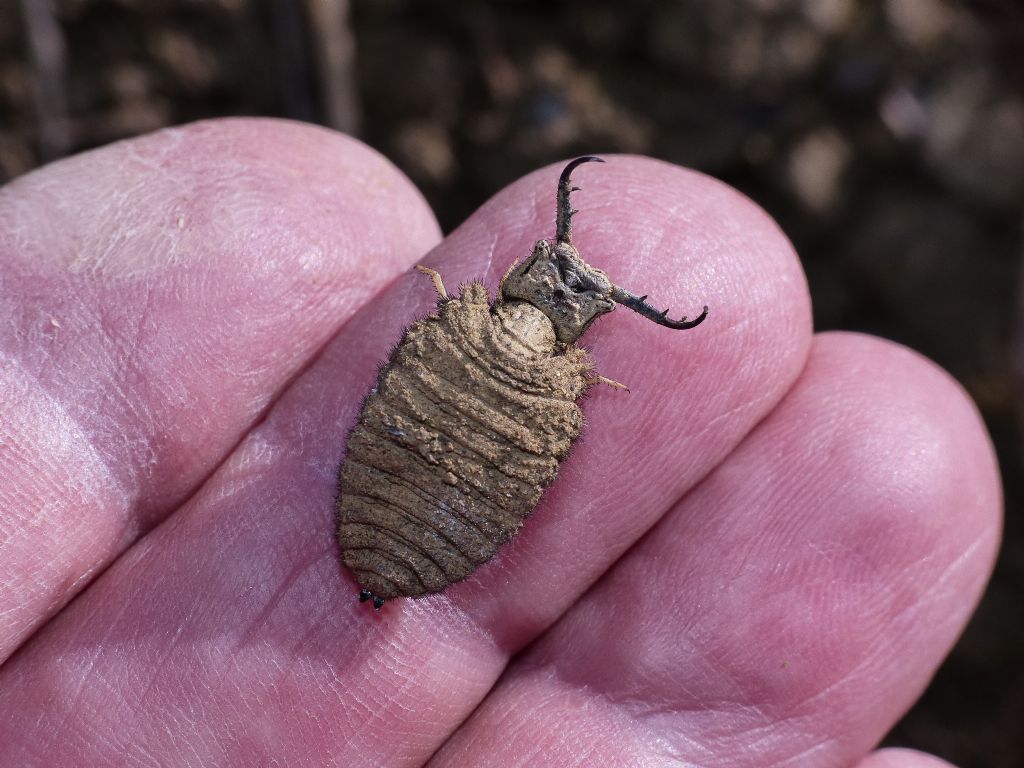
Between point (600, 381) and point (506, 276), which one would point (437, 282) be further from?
point (600, 381)

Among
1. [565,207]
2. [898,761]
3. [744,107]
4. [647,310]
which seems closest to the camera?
[647,310]

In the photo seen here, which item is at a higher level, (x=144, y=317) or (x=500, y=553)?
(x=144, y=317)

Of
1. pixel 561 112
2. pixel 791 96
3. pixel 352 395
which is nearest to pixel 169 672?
pixel 352 395

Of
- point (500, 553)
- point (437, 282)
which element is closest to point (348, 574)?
point (500, 553)

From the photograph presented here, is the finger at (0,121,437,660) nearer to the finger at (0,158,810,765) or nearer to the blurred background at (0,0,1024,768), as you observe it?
the finger at (0,158,810,765)

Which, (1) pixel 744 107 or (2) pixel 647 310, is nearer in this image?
(2) pixel 647 310

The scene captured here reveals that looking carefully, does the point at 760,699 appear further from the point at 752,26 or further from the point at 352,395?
the point at 752,26

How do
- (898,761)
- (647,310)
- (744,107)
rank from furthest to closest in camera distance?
(744,107) < (898,761) < (647,310)
